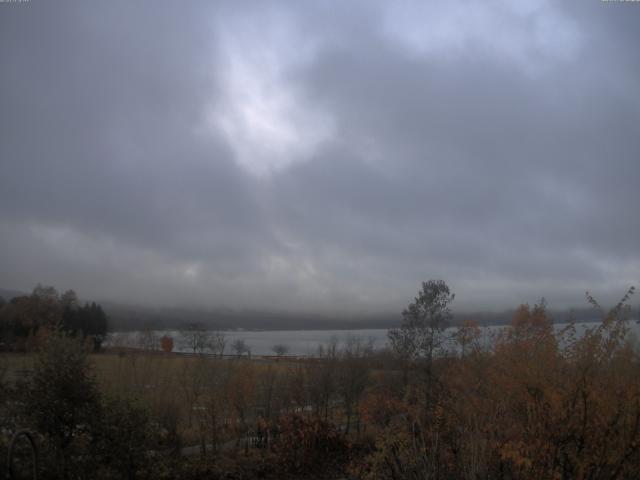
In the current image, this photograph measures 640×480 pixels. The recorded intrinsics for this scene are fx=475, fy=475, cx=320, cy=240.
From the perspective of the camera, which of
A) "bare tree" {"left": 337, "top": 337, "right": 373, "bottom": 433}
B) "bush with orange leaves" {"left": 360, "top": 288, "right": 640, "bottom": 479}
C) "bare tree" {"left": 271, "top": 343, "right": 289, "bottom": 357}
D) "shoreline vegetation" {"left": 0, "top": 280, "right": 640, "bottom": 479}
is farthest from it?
"bare tree" {"left": 271, "top": 343, "right": 289, "bottom": 357}

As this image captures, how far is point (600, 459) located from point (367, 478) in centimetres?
526

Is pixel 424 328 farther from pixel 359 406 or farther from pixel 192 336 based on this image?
pixel 192 336

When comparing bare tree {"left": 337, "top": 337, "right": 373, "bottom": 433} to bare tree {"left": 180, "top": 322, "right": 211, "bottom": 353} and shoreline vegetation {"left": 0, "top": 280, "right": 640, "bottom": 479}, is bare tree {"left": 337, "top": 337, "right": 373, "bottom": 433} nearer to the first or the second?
shoreline vegetation {"left": 0, "top": 280, "right": 640, "bottom": 479}

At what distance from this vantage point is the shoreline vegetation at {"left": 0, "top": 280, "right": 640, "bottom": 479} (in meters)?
7.59

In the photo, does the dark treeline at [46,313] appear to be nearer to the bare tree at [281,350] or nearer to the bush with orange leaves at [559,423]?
the bare tree at [281,350]

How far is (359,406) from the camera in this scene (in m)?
24.0

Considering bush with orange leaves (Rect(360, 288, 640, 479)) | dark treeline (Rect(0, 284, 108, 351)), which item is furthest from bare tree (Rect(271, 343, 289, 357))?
bush with orange leaves (Rect(360, 288, 640, 479))

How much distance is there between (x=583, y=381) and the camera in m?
7.26

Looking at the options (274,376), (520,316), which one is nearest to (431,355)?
(520,316)

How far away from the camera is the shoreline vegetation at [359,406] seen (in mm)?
7594

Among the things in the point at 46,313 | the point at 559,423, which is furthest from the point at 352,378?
the point at 46,313

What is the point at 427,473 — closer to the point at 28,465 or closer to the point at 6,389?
the point at 28,465

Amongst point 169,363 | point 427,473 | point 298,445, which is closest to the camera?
point 427,473

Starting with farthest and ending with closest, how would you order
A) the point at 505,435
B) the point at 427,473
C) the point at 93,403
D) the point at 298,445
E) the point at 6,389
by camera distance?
the point at 298,445 < the point at 6,389 < the point at 93,403 < the point at 505,435 < the point at 427,473
